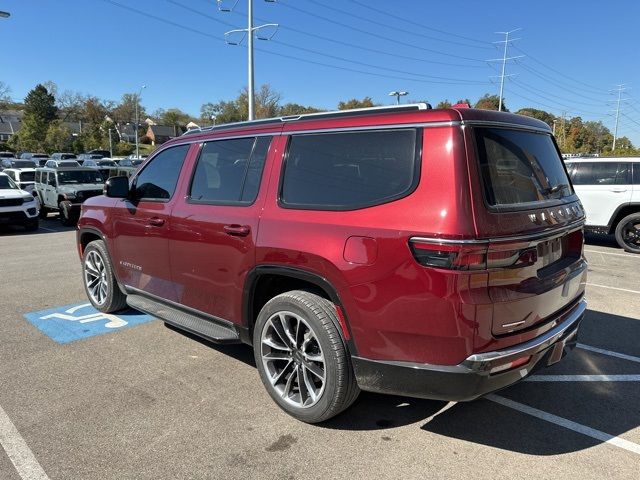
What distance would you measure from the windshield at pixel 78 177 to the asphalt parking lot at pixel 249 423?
11.8 m

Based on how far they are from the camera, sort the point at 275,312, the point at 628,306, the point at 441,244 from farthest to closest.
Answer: the point at 628,306
the point at 275,312
the point at 441,244

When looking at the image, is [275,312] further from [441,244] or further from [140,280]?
[140,280]

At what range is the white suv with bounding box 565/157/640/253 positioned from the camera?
1008 centimetres

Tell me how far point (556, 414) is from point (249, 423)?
211 cm

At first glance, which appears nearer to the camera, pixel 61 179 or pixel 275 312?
pixel 275 312

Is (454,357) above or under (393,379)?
above

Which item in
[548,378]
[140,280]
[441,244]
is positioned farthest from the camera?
[140,280]

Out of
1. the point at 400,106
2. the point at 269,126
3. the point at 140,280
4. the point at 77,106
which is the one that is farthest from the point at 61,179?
the point at 77,106

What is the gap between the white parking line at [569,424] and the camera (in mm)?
2933

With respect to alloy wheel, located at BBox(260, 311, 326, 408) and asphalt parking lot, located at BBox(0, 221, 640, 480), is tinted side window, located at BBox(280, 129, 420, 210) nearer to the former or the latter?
alloy wheel, located at BBox(260, 311, 326, 408)

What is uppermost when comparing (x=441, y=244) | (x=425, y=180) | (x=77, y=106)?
(x=77, y=106)

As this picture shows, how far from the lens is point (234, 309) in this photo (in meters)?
3.49

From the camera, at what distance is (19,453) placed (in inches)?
110

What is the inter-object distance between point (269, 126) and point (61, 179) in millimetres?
13903
